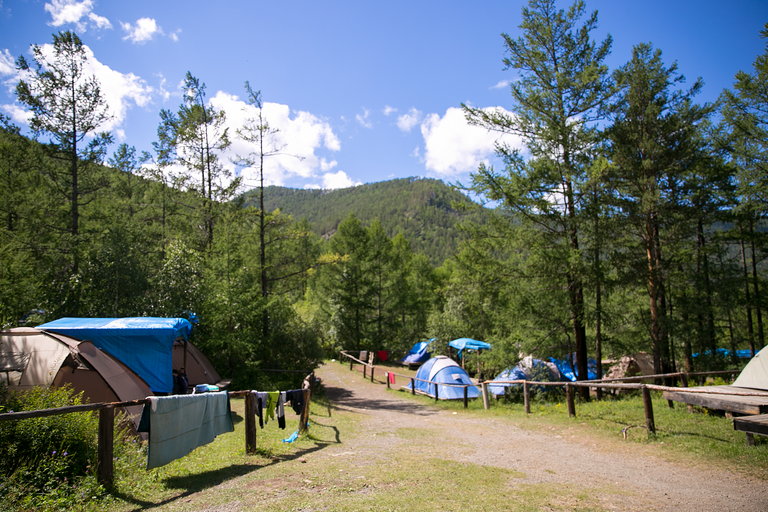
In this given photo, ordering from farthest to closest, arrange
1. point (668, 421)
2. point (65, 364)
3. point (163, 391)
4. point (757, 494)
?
point (163, 391)
point (668, 421)
point (65, 364)
point (757, 494)

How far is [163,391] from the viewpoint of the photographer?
35.6 ft

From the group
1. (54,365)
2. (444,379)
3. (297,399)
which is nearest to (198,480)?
(297,399)

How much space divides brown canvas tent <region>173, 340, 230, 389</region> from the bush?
7.12 meters

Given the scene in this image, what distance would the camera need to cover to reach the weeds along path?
4.48 metres

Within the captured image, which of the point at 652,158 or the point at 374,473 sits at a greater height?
the point at 652,158

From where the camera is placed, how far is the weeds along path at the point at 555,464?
4.48 m

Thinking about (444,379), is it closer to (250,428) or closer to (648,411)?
(648,411)

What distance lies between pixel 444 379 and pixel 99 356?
12376 mm

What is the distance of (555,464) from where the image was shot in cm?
611

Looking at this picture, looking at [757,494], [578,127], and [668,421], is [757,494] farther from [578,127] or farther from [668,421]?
[578,127]

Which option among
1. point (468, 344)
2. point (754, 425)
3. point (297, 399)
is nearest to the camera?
point (754, 425)

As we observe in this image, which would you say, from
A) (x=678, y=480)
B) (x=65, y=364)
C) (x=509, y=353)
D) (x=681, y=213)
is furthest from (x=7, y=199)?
(x=681, y=213)

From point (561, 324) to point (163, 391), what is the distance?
1194cm

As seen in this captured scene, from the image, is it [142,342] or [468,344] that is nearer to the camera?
[142,342]
